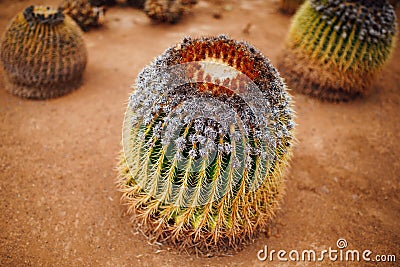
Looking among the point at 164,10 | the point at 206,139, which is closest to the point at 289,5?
the point at 164,10

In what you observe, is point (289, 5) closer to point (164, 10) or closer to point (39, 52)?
point (164, 10)

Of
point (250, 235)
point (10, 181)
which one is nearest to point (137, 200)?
point (250, 235)

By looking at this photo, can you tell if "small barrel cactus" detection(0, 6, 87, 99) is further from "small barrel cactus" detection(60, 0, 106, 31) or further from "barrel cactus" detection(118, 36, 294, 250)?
"barrel cactus" detection(118, 36, 294, 250)

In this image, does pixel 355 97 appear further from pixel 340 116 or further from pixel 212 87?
pixel 212 87

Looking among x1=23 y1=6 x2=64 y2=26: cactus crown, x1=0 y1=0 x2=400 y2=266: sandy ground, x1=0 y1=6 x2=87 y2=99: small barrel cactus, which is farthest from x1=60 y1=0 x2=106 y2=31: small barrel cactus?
x1=23 y1=6 x2=64 y2=26: cactus crown

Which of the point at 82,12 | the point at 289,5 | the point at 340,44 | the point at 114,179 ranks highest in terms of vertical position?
the point at 340,44
